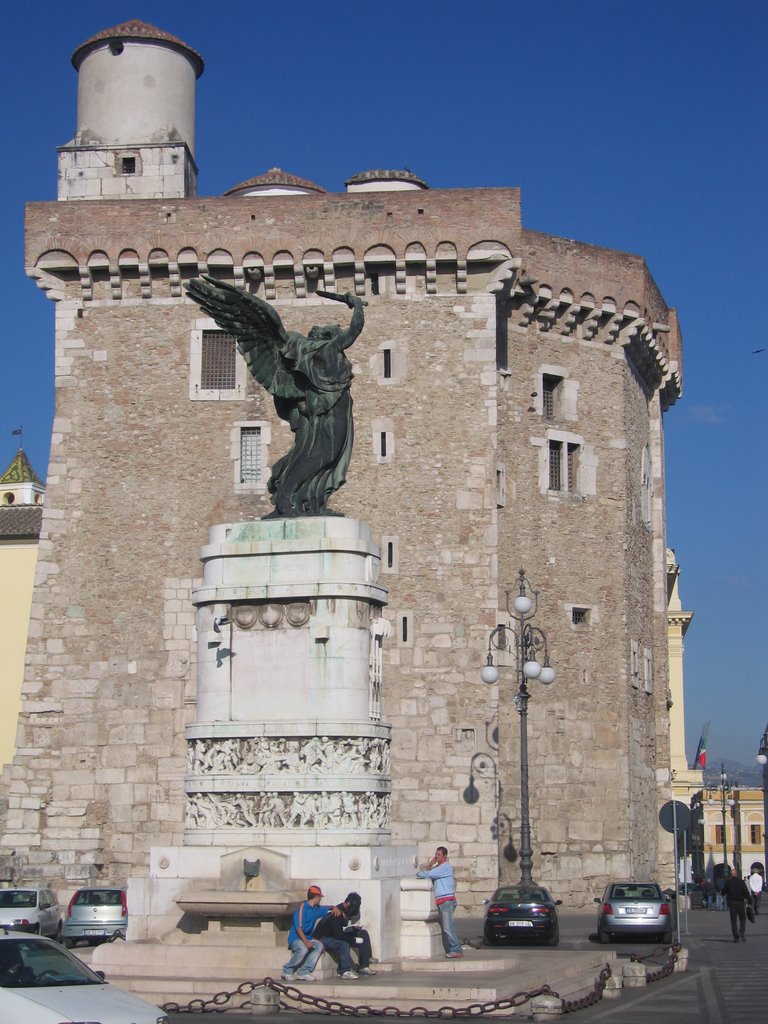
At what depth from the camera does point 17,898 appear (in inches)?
1028

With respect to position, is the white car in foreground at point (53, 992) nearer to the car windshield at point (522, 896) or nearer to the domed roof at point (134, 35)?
the car windshield at point (522, 896)

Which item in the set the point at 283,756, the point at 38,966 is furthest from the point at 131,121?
the point at 38,966

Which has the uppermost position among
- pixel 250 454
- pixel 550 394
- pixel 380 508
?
pixel 550 394

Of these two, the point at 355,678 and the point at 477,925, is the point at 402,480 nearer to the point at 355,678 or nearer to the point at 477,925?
the point at 477,925

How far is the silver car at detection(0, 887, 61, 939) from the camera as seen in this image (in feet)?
82.8

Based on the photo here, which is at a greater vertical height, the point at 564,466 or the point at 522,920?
the point at 564,466

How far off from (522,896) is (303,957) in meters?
9.70

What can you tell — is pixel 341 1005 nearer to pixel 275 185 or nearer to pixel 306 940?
pixel 306 940

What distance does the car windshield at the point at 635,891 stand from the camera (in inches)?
1062

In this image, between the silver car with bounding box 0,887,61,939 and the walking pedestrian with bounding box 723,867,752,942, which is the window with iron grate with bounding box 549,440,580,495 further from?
the silver car with bounding box 0,887,61,939

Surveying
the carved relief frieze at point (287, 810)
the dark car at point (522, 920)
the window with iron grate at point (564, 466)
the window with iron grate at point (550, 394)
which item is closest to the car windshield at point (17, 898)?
the dark car at point (522, 920)

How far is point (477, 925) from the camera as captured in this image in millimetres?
29719

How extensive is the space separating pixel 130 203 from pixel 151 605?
29.2ft

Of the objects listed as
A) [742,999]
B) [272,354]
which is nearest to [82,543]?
[272,354]
